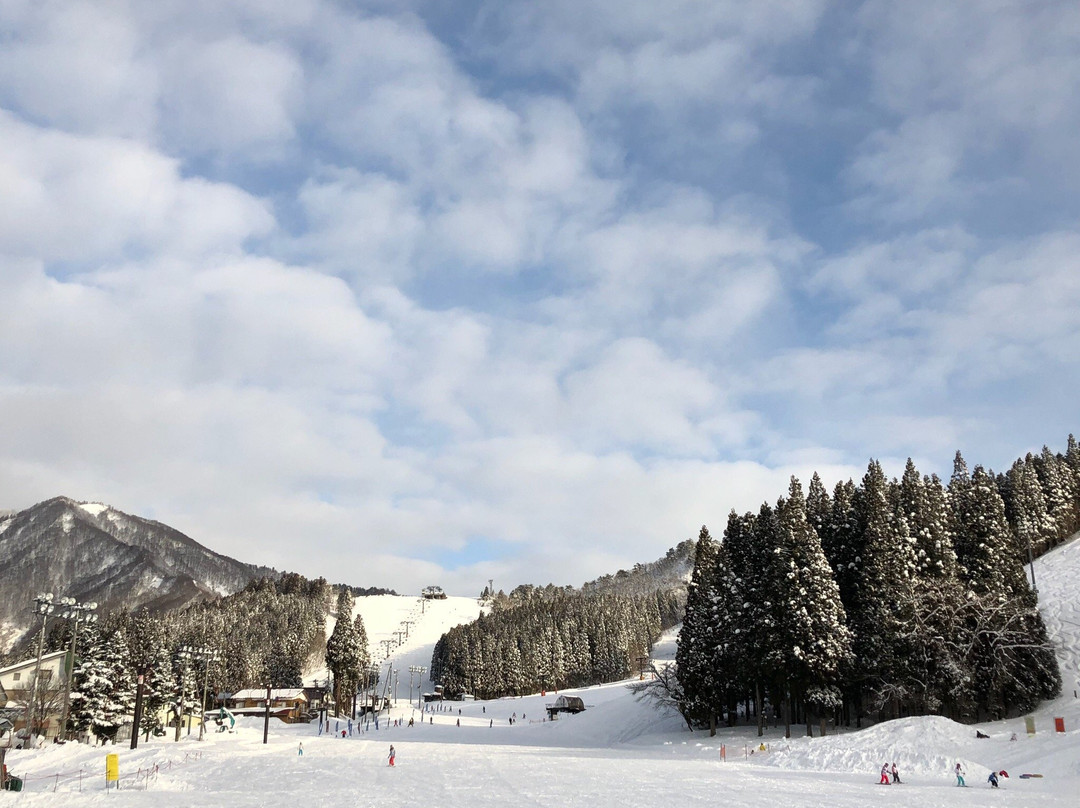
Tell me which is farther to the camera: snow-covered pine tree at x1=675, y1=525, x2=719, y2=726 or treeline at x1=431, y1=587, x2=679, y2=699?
treeline at x1=431, y1=587, x2=679, y2=699

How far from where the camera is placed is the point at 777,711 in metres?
56.2

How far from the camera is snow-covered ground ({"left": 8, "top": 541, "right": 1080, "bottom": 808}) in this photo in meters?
26.4

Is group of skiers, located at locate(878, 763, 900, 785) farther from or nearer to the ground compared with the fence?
nearer to the ground

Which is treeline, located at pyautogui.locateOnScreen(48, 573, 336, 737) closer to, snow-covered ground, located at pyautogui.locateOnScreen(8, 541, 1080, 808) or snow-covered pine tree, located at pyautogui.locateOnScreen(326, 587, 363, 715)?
snow-covered ground, located at pyautogui.locateOnScreen(8, 541, 1080, 808)

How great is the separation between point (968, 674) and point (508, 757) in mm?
27433

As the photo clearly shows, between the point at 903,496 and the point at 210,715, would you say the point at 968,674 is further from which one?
the point at 210,715

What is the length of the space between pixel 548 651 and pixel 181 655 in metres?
78.6

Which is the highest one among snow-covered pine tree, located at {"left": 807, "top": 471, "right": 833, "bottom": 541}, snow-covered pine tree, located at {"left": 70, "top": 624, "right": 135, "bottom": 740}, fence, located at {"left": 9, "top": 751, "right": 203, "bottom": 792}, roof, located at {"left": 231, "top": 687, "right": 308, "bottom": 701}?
snow-covered pine tree, located at {"left": 807, "top": 471, "right": 833, "bottom": 541}

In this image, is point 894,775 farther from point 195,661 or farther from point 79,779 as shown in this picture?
point 195,661

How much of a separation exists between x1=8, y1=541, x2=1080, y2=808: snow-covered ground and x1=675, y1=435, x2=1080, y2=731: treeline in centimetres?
299

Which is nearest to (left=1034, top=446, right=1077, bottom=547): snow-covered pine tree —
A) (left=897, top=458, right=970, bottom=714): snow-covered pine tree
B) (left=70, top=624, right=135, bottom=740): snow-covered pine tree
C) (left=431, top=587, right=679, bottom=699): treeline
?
(left=897, top=458, right=970, bottom=714): snow-covered pine tree

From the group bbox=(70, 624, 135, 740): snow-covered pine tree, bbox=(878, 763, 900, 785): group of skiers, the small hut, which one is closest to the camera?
bbox=(878, 763, 900, 785): group of skiers

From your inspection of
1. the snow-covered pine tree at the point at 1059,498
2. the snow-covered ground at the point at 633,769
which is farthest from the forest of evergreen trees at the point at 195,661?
the snow-covered pine tree at the point at 1059,498

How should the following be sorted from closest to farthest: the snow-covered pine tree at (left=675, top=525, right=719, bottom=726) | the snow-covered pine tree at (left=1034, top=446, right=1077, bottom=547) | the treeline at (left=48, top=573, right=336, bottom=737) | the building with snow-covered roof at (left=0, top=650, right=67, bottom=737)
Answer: the snow-covered pine tree at (left=675, top=525, right=719, bottom=726) < the building with snow-covered roof at (left=0, top=650, right=67, bottom=737) < the treeline at (left=48, top=573, right=336, bottom=737) < the snow-covered pine tree at (left=1034, top=446, right=1077, bottom=547)
